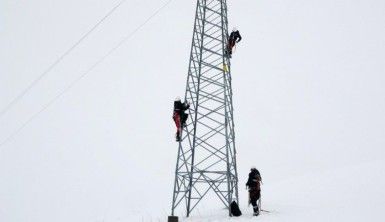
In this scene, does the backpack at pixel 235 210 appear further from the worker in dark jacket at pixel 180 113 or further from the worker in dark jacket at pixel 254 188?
the worker in dark jacket at pixel 180 113

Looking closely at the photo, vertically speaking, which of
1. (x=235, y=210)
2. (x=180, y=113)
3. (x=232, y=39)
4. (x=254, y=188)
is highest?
(x=232, y=39)

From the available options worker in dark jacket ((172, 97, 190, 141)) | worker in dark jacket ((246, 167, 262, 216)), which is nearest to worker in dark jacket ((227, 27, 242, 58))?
worker in dark jacket ((172, 97, 190, 141))

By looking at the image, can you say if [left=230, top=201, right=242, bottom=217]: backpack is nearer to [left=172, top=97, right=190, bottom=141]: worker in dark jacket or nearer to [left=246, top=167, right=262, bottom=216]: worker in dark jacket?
[left=246, top=167, right=262, bottom=216]: worker in dark jacket

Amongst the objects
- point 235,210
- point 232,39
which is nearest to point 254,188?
point 235,210

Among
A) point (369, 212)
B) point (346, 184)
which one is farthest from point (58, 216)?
point (369, 212)

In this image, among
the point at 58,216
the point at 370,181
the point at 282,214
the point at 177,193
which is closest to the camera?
the point at 282,214

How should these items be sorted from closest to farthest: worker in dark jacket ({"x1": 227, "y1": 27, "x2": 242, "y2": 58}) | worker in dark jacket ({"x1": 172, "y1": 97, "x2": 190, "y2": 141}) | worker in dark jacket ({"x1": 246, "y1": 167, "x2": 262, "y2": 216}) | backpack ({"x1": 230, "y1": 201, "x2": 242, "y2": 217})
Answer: worker in dark jacket ({"x1": 246, "y1": 167, "x2": 262, "y2": 216}) → backpack ({"x1": 230, "y1": 201, "x2": 242, "y2": 217}) → worker in dark jacket ({"x1": 172, "y1": 97, "x2": 190, "y2": 141}) → worker in dark jacket ({"x1": 227, "y1": 27, "x2": 242, "y2": 58})

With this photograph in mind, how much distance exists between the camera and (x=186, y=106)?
Result: 19906 millimetres

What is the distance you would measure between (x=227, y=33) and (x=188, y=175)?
7.10 m

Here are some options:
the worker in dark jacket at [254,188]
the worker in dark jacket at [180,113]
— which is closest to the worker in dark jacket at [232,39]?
the worker in dark jacket at [180,113]

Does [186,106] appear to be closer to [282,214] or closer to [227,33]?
[227,33]

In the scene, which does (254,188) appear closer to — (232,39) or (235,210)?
(235,210)

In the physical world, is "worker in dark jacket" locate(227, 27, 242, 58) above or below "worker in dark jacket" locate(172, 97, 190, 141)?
above

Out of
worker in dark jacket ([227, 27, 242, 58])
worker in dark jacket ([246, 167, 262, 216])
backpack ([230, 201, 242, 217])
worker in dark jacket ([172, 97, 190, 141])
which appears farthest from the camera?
worker in dark jacket ([227, 27, 242, 58])
